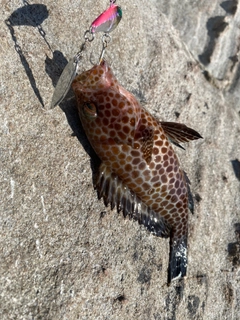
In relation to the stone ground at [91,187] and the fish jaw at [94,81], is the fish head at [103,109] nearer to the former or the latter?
the fish jaw at [94,81]

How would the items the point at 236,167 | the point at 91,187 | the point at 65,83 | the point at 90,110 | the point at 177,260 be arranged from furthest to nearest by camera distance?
→ the point at 236,167 → the point at 177,260 → the point at 91,187 → the point at 90,110 → the point at 65,83

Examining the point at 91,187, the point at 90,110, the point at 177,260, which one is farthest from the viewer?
the point at 177,260

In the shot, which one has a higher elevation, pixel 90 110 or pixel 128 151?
pixel 90 110

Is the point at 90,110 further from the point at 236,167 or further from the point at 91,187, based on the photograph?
the point at 236,167

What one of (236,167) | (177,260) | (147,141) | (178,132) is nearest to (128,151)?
(147,141)

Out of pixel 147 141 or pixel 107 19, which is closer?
pixel 107 19

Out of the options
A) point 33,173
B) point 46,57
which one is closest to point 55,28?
point 46,57

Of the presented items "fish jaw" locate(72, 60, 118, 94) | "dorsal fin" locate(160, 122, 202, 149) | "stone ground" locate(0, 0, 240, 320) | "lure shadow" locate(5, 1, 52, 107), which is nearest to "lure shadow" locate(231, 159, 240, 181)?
"stone ground" locate(0, 0, 240, 320)

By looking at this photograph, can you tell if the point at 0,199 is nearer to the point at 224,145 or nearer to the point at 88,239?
the point at 88,239
